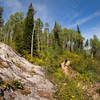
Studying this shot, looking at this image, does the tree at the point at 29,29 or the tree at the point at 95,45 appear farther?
the tree at the point at 95,45

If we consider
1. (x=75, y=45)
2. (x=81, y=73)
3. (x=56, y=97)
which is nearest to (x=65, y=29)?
(x=75, y=45)

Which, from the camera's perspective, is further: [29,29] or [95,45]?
[95,45]

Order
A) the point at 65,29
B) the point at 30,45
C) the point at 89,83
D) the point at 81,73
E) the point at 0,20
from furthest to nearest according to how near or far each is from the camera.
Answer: the point at 65,29 < the point at 0,20 < the point at 30,45 < the point at 81,73 < the point at 89,83

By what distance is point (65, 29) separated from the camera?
48.7m

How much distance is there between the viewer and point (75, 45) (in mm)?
54531

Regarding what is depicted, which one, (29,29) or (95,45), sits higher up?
(29,29)

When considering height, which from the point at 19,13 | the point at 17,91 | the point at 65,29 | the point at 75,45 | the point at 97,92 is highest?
the point at 19,13

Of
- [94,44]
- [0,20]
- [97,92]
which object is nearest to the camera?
[97,92]

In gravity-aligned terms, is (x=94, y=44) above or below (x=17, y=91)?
above

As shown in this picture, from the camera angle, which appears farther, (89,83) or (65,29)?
(65,29)

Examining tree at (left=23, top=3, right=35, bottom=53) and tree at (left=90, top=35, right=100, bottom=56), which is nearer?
tree at (left=23, top=3, right=35, bottom=53)

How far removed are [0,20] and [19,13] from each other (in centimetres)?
1196

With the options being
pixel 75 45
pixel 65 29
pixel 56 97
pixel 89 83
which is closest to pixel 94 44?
pixel 75 45

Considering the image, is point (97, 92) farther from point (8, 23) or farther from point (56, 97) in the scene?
point (8, 23)
